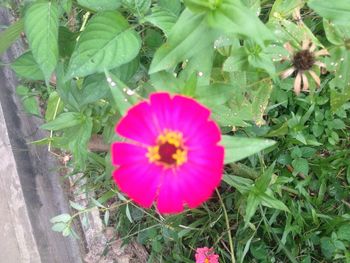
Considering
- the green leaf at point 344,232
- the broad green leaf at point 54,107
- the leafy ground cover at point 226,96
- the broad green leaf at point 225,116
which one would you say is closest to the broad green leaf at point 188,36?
the leafy ground cover at point 226,96

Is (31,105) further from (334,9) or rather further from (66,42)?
(334,9)

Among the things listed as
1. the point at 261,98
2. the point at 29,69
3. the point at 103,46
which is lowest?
the point at 261,98

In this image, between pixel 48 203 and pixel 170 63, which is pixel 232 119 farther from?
pixel 48 203

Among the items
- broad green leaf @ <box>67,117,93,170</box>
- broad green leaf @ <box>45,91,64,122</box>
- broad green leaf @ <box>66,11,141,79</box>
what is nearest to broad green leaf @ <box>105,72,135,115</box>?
broad green leaf @ <box>66,11,141,79</box>

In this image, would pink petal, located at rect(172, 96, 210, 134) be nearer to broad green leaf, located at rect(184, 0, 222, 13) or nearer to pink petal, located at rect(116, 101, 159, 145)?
pink petal, located at rect(116, 101, 159, 145)

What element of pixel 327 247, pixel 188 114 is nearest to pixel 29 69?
pixel 188 114

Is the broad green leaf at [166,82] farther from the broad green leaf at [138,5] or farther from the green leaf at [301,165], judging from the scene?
the green leaf at [301,165]

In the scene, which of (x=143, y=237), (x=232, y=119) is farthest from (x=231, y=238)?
(x=232, y=119)
